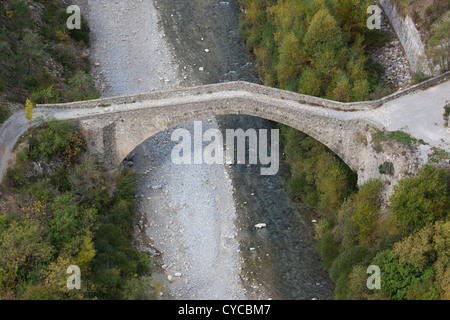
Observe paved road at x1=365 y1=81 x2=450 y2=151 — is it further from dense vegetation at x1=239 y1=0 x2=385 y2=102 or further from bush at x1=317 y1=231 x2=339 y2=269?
bush at x1=317 y1=231 x2=339 y2=269

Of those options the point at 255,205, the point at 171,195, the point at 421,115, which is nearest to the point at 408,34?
the point at 421,115

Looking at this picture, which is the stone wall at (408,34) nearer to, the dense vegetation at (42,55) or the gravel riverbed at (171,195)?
the gravel riverbed at (171,195)

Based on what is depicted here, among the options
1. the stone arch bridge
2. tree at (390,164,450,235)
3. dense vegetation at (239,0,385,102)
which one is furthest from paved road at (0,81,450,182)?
tree at (390,164,450,235)

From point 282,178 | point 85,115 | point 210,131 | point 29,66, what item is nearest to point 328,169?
point 282,178

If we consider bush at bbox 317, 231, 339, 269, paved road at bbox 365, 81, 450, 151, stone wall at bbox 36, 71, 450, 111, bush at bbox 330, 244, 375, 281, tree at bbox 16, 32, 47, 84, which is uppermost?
tree at bbox 16, 32, 47, 84

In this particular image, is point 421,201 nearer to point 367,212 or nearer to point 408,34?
point 367,212

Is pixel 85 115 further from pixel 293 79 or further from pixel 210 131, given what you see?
pixel 293 79
